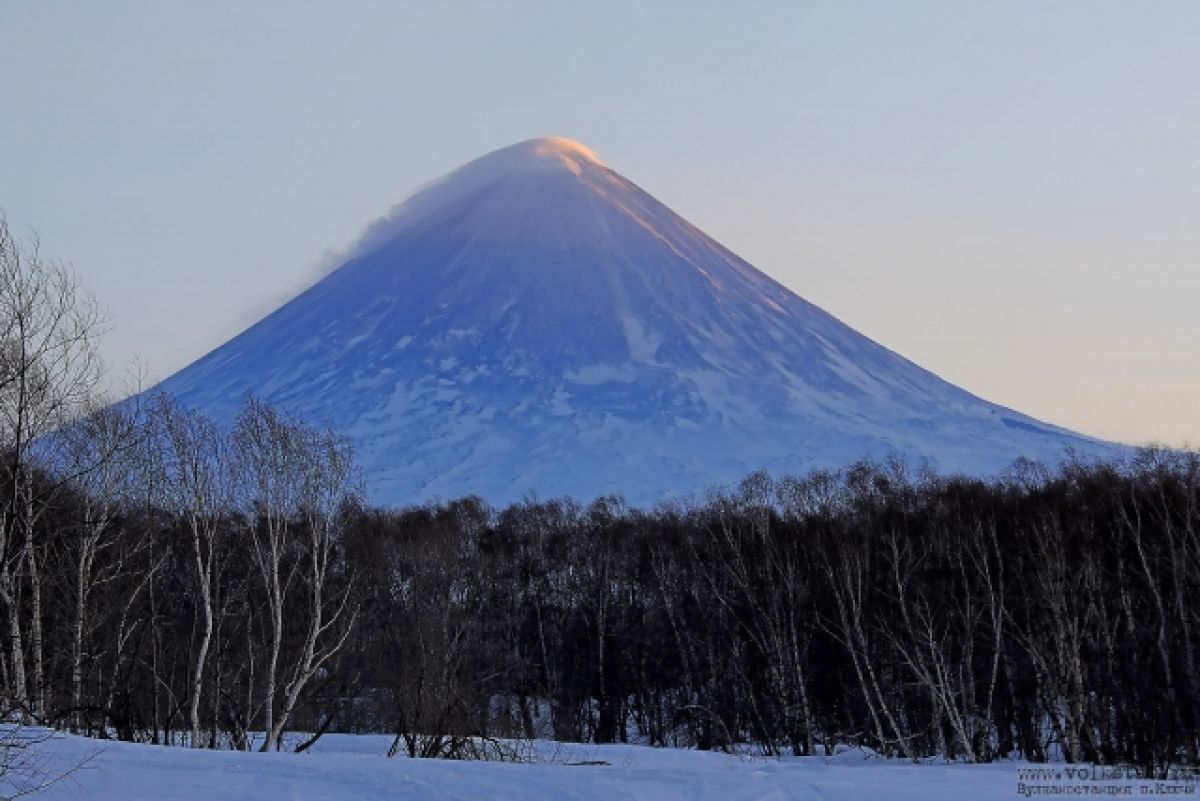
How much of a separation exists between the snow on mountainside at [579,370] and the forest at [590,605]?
152 feet

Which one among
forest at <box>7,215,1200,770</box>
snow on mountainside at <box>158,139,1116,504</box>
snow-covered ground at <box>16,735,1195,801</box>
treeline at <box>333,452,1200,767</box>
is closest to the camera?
snow-covered ground at <box>16,735,1195,801</box>

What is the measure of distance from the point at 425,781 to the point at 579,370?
111 metres

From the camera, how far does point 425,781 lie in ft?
42.7

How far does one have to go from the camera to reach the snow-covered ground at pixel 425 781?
12.0 m

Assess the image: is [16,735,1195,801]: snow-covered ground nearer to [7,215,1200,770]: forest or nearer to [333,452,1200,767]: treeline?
[7,215,1200,770]: forest

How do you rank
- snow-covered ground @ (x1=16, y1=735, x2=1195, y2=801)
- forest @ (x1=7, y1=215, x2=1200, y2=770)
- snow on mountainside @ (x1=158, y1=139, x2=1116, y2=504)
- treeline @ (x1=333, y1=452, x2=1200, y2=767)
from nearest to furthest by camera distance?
1. snow-covered ground @ (x1=16, y1=735, x2=1195, y2=801)
2. forest @ (x1=7, y1=215, x2=1200, y2=770)
3. treeline @ (x1=333, y1=452, x2=1200, y2=767)
4. snow on mountainside @ (x1=158, y1=139, x2=1116, y2=504)

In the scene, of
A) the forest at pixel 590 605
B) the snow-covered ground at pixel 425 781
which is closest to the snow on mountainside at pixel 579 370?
the forest at pixel 590 605

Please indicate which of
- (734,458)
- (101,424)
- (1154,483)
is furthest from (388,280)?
(101,424)

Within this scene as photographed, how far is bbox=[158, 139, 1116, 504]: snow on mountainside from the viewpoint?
361ft

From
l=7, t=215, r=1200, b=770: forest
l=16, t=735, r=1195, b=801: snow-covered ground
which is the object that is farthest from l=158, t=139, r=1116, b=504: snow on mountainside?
l=16, t=735, r=1195, b=801: snow-covered ground

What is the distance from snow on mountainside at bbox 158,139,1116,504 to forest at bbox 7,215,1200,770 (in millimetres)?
46436

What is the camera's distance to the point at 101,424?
26.1 meters

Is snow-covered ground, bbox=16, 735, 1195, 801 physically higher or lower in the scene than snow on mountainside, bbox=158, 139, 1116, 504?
lower

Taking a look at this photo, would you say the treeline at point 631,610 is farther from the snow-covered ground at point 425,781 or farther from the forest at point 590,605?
the snow-covered ground at point 425,781
